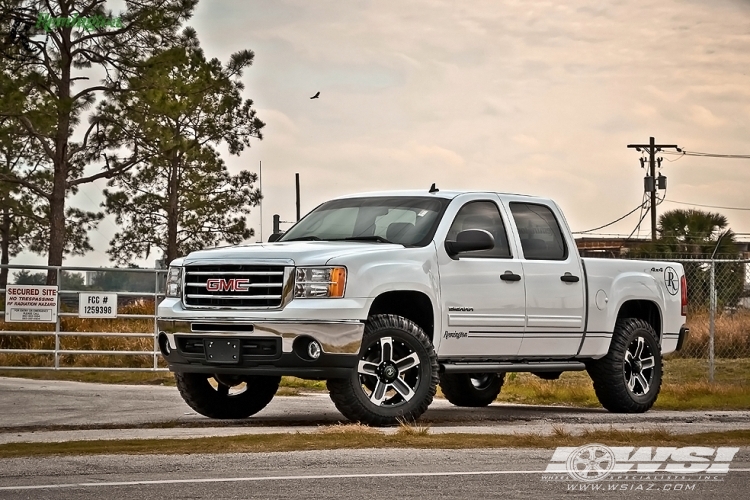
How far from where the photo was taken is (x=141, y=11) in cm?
3475

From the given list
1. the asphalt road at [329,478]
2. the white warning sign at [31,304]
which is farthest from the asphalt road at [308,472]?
the white warning sign at [31,304]

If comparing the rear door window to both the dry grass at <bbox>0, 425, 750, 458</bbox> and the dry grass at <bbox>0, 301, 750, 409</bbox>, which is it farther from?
the dry grass at <bbox>0, 301, 750, 409</bbox>

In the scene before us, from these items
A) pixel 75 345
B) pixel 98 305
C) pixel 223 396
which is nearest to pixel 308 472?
pixel 223 396

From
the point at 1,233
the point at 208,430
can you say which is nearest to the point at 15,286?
the point at 208,430

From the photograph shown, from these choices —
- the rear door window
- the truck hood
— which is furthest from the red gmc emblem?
the rear door window

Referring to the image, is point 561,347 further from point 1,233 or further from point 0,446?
point 1,233

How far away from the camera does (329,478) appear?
8281mm

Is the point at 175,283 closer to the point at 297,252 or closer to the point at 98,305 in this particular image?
the point at 297,252

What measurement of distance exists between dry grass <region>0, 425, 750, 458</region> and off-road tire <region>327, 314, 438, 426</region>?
727mm

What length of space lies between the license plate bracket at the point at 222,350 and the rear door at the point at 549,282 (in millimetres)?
3105

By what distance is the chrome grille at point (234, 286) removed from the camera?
11719 mm

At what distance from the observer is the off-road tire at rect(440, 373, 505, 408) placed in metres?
16.1

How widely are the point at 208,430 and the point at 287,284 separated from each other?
151cm

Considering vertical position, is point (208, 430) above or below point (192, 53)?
below
